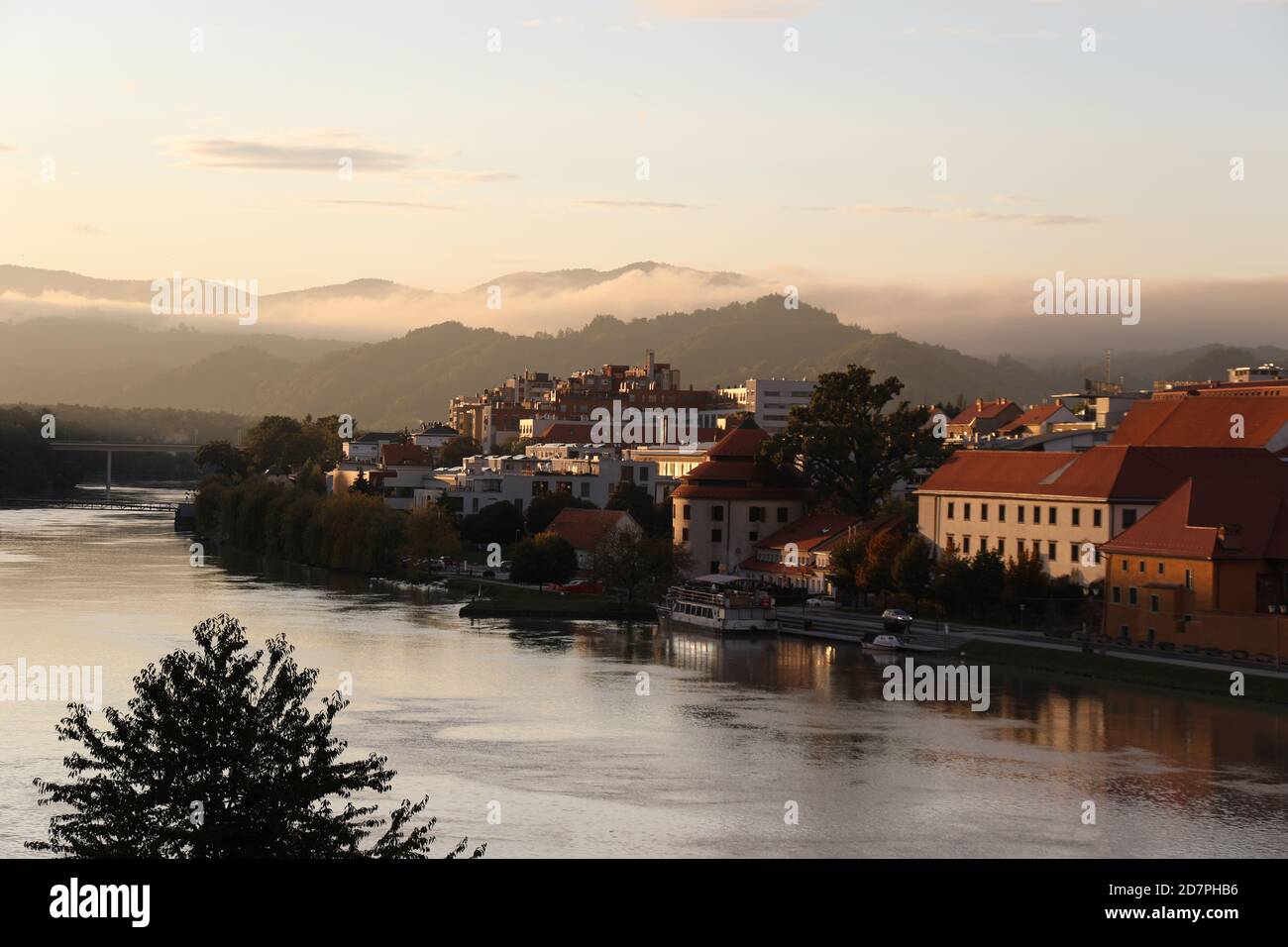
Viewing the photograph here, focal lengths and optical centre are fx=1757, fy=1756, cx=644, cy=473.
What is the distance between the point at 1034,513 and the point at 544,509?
35549 mm

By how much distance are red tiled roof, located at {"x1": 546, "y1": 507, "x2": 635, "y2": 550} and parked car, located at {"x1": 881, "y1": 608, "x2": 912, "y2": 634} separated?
22998 mm

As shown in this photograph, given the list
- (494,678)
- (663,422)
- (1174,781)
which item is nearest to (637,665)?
(494,678)

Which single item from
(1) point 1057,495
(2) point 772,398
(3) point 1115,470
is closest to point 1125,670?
(3) point 1115,470

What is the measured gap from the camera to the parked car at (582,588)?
72.2 meters

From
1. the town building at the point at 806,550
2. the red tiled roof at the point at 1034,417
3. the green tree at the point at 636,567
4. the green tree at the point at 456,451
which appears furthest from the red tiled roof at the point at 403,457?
the green tree at the point at 636,567

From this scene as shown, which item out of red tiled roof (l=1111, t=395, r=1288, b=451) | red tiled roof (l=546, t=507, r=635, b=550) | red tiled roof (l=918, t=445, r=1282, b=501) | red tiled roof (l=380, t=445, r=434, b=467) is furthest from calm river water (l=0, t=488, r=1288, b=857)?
red tiled roof (l=380, t=445, r=434, b=467)

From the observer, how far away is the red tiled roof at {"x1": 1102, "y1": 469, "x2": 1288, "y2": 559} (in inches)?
1966

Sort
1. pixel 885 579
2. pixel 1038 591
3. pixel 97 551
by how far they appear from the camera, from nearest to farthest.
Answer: pixel 1038 591 → pixel 885 579 → pixel 97 551

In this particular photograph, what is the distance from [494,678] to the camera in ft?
152

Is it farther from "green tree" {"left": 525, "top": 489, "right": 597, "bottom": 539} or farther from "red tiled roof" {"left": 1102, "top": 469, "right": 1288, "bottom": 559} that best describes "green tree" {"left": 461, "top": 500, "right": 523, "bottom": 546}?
"red tiled roof" {"left": 1102, "top": 469, "right": 1288, "bottom": 559}

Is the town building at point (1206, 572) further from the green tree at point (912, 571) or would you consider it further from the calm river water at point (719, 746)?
the green tree at point (912, 571)
